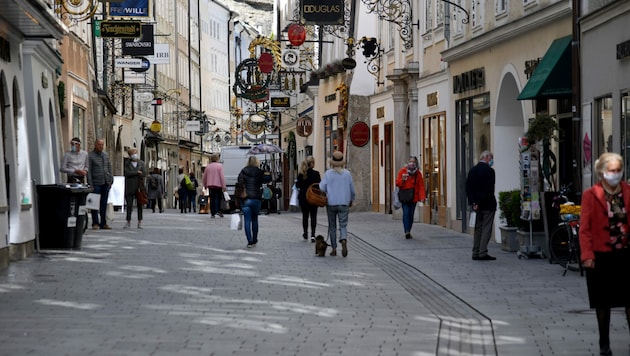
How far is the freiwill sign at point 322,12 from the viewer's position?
43.4 meters

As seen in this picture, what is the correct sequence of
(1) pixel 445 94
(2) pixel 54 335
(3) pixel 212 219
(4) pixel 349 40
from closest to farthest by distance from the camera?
1. (2) pixel 54 335
2. (1) pixel 445 94
3. (3) pixel 212 219
4. (4) pixel 349 40

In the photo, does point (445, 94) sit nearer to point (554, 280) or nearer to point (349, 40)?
point (349, 40)

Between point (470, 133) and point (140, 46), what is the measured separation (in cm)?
2199

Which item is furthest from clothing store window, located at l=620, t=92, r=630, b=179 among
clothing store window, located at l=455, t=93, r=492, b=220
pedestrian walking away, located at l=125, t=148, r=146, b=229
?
pedestrian walking away, located at l=125, t=148, r=146, b=229

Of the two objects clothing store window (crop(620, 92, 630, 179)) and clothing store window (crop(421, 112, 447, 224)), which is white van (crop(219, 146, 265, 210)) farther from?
clothing store window (crop(620, 92, 630, 179))

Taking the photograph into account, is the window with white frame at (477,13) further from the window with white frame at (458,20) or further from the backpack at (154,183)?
the backpack at (154,183)

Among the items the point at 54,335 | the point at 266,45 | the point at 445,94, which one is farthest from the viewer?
the point at 266,45

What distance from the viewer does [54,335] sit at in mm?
11805

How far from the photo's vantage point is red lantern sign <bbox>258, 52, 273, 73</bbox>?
196ft

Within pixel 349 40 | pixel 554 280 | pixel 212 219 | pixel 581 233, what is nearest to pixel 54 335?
pixel 581 233

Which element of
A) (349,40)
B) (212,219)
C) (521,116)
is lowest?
(212,219)

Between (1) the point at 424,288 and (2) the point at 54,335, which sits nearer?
(2) the point at 54,335

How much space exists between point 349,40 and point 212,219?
27.5 feet

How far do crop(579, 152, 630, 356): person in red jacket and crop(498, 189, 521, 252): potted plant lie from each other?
11478 mm
